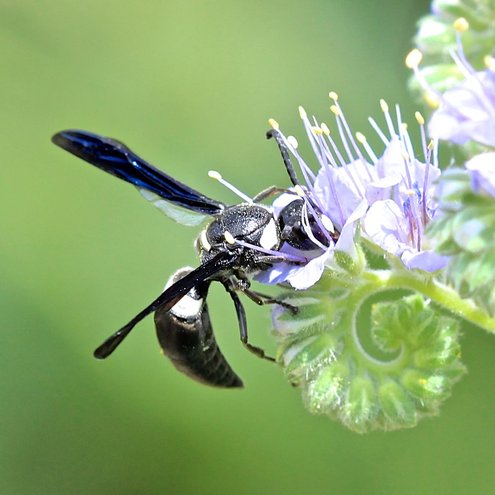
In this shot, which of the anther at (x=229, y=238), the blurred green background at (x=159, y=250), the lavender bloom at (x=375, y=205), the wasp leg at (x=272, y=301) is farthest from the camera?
the blurred green background at (x=159, y=250)

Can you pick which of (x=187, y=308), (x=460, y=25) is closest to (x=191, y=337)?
(x=187, y=308)

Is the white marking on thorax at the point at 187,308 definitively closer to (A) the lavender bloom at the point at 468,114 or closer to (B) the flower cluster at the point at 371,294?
(B) the flower cluster at the point at 371,294

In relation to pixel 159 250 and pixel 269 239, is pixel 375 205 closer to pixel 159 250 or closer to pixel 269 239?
pixel 269 239

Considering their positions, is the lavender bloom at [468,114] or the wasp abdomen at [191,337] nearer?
the lavender bloom at [468,114]

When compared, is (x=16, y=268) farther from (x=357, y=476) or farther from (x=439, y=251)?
(x=439, y=251)

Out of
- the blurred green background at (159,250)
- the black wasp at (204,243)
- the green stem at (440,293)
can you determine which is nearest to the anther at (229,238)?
the black wasp at (204,243)

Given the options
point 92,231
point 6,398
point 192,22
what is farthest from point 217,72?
point 6,398

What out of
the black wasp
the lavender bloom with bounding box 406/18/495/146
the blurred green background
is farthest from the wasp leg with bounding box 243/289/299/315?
the blurred green background

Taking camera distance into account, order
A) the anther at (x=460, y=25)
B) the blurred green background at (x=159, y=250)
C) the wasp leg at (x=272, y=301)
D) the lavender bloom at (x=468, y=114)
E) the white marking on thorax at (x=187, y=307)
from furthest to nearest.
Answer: the blurred green background at (x=159, y=250)
the white marking on thorax at (x=187, y=307)
the wasp leg at (x=272, y=301)
the anther at (x=460, y=25)
the lavender bloom at (x=468, y=114)
